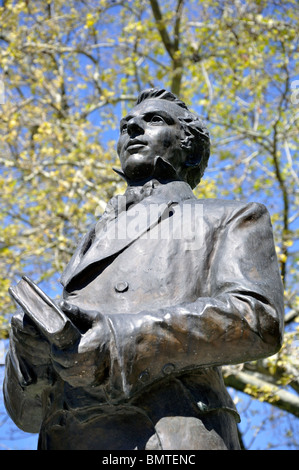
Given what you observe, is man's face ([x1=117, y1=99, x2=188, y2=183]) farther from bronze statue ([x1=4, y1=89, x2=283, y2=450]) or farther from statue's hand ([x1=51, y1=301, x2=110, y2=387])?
statue's hand ([x1=51, y1=301, x2=110, y2=387])

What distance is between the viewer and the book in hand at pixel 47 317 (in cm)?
242

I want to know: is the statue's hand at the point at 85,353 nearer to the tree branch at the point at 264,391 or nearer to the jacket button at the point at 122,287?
the jacket button at the point at 122,287

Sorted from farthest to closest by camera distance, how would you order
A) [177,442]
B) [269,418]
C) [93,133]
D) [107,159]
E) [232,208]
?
[93,133]
[107,159]
[269,418]
[232,208]
[177,442]

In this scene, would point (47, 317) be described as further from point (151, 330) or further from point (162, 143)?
point (162, 143)

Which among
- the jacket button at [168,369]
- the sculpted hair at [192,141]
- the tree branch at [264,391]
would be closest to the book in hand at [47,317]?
the jacket button at [168,369]

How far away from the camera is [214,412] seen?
2711 millimetres

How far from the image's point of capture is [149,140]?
345 cm

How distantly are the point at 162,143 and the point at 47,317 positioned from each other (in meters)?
1.25

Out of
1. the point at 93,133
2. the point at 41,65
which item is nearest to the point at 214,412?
the point at 93,133

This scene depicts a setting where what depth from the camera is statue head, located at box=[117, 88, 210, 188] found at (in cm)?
344

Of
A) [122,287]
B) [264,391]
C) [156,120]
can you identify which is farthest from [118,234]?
[264,391]

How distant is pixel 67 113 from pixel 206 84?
→ 2.27 metres

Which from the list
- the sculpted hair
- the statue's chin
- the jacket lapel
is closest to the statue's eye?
the sculpted hair
